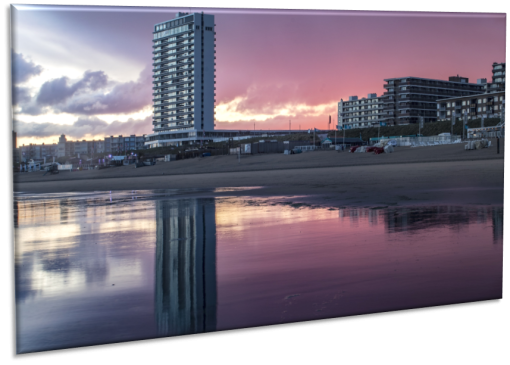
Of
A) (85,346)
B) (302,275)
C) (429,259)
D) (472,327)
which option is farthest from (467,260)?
(85,346)

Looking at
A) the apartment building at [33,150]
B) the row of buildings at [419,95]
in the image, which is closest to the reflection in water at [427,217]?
the apartment building at [33,150]

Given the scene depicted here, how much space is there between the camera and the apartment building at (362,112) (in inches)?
5123

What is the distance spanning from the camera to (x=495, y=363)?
3.45 meters

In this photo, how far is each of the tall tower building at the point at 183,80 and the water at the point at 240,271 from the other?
380ft

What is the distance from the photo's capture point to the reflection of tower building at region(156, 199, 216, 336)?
4.05 meters

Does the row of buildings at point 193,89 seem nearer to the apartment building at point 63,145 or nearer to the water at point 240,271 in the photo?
the apartment building at point 63,145

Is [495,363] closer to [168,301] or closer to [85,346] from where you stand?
[168,301]

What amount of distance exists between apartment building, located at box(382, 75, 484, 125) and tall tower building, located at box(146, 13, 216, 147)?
49920 millimetres

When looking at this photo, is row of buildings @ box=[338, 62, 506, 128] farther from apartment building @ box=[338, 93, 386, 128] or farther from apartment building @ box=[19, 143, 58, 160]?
apartment building @ box=[19, 143, 58, 160]

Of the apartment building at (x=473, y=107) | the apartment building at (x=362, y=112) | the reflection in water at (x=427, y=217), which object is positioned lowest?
the reflection in water at (x=427, y=217)

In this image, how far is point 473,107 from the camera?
89500 mm

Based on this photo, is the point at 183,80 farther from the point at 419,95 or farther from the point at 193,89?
the point at 419,95

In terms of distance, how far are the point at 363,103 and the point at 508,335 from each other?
137891 mm

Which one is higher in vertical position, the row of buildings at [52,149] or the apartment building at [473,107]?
the apartment building at [473,107]
